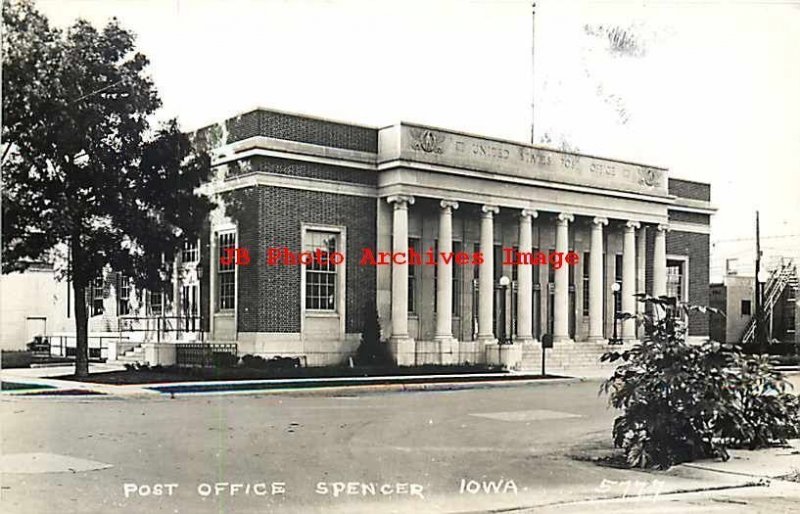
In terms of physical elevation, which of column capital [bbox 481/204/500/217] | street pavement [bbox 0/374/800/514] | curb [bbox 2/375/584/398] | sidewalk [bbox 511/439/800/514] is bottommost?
sidewalk [bbox 511/439/800/514]

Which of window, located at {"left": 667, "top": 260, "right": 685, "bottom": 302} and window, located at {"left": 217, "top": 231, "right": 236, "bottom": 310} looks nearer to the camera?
window, located at {"left": 217, "top": 231, "right": 236, "bottom": 310}

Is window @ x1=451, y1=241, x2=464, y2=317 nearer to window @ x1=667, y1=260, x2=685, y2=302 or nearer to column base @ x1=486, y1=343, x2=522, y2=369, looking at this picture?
column base @ x1=486, y1=343, x2=522, y2=369

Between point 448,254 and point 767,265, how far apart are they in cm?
364

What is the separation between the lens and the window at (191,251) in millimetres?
8547

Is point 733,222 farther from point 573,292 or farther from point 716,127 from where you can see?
point 573,292

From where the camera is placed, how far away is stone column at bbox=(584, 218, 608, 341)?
34.1 ft

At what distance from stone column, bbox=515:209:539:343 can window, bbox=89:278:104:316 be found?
417cm

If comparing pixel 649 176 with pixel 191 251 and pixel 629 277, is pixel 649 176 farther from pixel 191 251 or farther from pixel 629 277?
pixel 191 251

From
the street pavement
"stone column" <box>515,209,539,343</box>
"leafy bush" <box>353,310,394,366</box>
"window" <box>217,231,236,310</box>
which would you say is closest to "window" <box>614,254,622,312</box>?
"stone column" <box>515,209,539,343</box>

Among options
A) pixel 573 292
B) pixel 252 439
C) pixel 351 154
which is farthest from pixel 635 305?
pixel 252 439

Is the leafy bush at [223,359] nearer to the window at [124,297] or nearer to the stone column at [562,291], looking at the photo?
the window at [124,297]

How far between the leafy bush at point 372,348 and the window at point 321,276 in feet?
1.65

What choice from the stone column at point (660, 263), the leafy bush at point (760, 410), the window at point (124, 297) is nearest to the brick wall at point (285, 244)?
the window at point (124, 297)

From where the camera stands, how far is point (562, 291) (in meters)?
10.7
